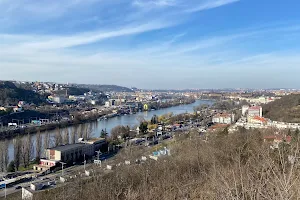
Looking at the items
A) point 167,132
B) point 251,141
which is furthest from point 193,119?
point 251,141

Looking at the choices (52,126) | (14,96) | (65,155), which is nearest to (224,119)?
(52,126)

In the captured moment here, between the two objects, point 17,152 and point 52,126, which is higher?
point 17,152

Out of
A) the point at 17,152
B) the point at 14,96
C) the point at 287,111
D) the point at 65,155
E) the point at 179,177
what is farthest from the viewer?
the point at 14,96

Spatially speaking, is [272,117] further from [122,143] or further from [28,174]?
[28,174]

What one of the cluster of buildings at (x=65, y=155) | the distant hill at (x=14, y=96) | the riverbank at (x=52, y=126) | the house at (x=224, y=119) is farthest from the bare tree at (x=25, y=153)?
the distant hill at (x=14, y=96)

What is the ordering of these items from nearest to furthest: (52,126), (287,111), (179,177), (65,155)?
1. (179,177)
2. (65,155)
3. (287,111)
4. (52,126)

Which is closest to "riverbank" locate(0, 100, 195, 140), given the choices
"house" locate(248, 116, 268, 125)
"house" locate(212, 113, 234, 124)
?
"house" locate(212, 113, 234, 124)

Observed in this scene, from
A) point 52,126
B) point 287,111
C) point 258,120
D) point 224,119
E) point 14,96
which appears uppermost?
point 14,96

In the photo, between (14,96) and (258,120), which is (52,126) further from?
(258,120)

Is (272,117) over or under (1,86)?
under

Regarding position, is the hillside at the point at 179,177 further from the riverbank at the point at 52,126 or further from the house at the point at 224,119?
the house at the point at 224,119

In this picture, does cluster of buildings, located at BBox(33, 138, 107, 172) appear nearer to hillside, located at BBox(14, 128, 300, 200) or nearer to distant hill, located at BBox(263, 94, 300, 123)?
hillside, located at BBox(14, 128, 300, 200)
